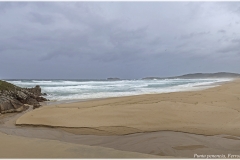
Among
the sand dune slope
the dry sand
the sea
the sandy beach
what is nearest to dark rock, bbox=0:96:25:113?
the sandy beach

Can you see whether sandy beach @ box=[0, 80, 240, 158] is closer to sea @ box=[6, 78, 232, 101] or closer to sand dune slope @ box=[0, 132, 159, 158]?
sand dune slope @ box=[0, 132, 159, 158]

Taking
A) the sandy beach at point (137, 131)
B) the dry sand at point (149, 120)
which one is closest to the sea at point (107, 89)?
the dry sand at point (149, 120)

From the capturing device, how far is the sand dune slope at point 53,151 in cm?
312

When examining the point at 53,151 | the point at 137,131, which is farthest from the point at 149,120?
the point at 53,151

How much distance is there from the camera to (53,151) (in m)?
3.32

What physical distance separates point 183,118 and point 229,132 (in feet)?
4.77

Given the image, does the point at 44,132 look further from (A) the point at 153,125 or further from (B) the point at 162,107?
(B) the point at 162,107

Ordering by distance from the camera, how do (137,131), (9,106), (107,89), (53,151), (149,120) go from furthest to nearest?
(107,89)
(9,106)
(149,120)
(137,131)
(53,151)

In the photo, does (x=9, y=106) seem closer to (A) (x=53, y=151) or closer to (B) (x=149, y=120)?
(A) (x=53, y=151)

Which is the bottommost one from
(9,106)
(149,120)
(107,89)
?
Result: (149,120)

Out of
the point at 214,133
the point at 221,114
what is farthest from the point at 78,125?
the point at 221,114

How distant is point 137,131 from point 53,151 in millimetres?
2169

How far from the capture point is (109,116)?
20.3 feet

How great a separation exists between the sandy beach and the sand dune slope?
0.02 meters
